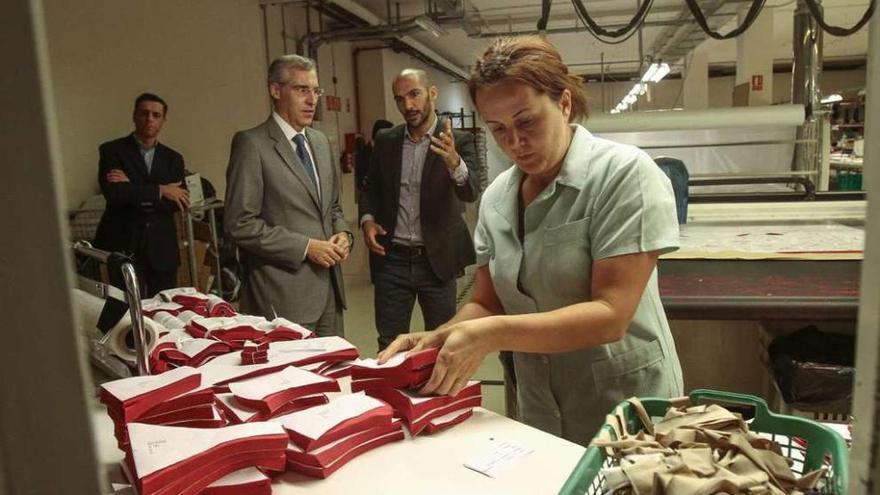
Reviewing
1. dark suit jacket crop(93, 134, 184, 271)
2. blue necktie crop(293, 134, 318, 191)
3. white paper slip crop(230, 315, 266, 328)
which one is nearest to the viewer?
white paper slip crop(230, 315, 266, 328)

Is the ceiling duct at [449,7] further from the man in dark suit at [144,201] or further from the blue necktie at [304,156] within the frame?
the blue necktie at [304,156]

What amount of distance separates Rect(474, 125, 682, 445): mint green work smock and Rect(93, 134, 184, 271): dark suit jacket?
8.11ft

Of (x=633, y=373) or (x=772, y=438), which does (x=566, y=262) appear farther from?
(x=772, y=438)

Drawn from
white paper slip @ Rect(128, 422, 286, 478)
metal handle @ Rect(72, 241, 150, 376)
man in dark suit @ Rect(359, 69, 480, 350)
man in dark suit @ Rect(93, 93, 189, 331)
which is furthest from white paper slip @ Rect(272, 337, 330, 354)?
man in dark suit @ Rect(93, 93, 189, 331)

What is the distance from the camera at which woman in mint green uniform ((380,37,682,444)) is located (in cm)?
126

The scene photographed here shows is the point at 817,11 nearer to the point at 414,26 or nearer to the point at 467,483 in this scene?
the point at 467,483

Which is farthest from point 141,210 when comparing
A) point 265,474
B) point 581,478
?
point 581,478

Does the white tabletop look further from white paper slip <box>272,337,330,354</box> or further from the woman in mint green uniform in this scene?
white paper slip <box>272,337,330,354</box>

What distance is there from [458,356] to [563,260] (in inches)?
12.5

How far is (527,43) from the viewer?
1334 millimetres

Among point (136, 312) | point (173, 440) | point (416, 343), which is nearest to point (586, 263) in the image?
point (416, 343)

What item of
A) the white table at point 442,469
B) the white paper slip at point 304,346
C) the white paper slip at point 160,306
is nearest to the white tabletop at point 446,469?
the white table at point 442,469

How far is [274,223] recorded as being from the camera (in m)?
2.53

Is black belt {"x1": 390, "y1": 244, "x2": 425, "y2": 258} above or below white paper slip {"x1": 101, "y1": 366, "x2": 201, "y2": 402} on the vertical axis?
above
